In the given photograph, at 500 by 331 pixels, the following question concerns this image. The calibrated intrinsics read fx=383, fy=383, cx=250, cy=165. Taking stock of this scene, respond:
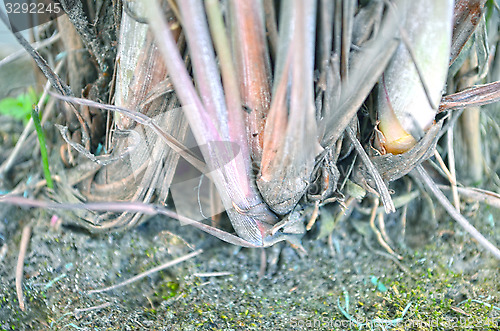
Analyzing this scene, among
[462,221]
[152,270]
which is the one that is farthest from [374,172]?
[152,270]

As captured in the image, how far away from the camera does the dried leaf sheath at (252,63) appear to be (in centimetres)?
34

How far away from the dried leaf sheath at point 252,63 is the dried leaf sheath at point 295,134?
0.11 feet

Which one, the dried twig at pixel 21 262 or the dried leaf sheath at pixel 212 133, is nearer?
the dried leaf sheath at pixel 212 133

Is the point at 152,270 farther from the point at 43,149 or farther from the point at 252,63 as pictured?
the point at 252,63

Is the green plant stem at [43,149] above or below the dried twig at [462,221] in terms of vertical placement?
above

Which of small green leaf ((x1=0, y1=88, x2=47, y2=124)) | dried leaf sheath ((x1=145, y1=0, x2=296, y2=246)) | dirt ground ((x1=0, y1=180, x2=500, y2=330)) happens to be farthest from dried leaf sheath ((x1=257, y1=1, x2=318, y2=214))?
small green leaf ((x1=0, y1=88, x2=47, y2=124))

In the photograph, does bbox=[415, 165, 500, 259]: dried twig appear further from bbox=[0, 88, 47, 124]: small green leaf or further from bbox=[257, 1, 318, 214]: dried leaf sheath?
bbox=[0, 88, 47, 124]: small green leaf

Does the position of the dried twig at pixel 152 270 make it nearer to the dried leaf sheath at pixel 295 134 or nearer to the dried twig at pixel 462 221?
the dried leaf sheath at pixel 295 134

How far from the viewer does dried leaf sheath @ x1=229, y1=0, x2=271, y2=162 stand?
1.10 ft

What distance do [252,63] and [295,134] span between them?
0.09 metres

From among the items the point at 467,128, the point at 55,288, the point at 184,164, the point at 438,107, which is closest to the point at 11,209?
the point at 55,288

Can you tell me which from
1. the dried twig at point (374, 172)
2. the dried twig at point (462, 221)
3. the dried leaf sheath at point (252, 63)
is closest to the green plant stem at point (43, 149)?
the dried leaf sheath at point (252, 63)

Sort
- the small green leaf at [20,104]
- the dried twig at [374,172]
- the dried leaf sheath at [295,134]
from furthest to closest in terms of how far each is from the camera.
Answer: the small green leaf at [20,104], the dried twig at [374,172], the dried leaf sheath at [295,134]

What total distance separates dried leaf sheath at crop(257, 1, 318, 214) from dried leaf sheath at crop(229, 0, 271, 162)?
0.11ft
